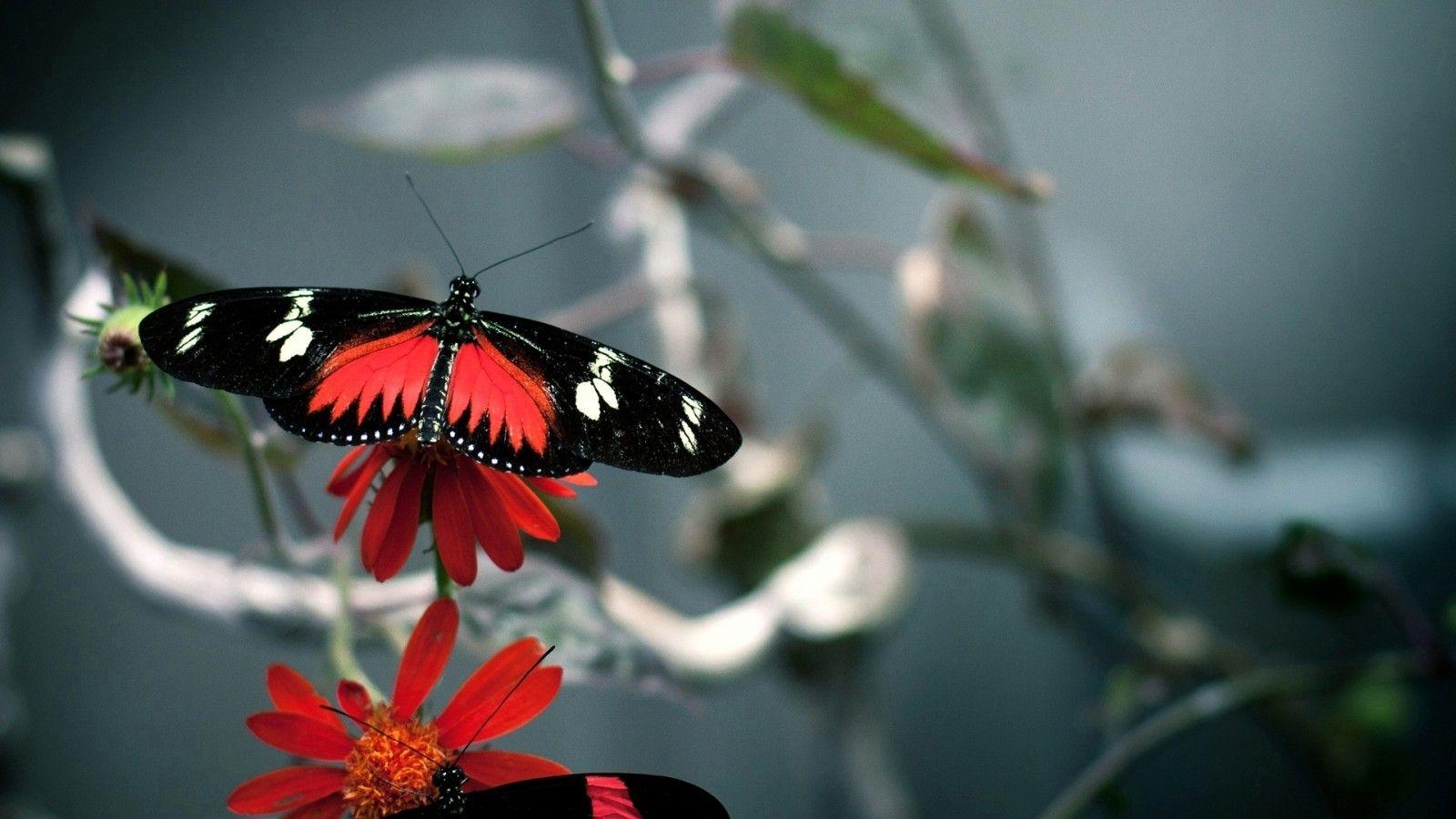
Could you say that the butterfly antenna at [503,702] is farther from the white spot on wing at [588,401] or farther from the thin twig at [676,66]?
the thin twig at [676,66]

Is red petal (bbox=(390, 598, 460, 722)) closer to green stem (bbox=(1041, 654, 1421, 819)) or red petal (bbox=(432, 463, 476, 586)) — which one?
red petal (bbox=(432, 463, 476, 586))

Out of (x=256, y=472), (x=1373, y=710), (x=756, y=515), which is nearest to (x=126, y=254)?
(x=256, y=472)

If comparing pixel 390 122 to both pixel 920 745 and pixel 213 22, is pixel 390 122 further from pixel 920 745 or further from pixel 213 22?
pixel 920 745

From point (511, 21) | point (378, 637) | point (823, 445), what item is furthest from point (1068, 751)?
point (511, 21)

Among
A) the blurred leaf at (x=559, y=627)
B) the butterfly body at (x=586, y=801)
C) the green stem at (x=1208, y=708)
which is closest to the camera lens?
the butterfly body at (x=586, y=801)

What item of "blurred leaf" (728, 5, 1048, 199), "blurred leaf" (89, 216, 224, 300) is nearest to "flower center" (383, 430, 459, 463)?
"blurred leaf" (89, 216, 224, 300)

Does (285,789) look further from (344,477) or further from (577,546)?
(577,546)

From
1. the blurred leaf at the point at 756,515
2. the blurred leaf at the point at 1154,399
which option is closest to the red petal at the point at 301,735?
the blurred leaf at the point at 756,515
